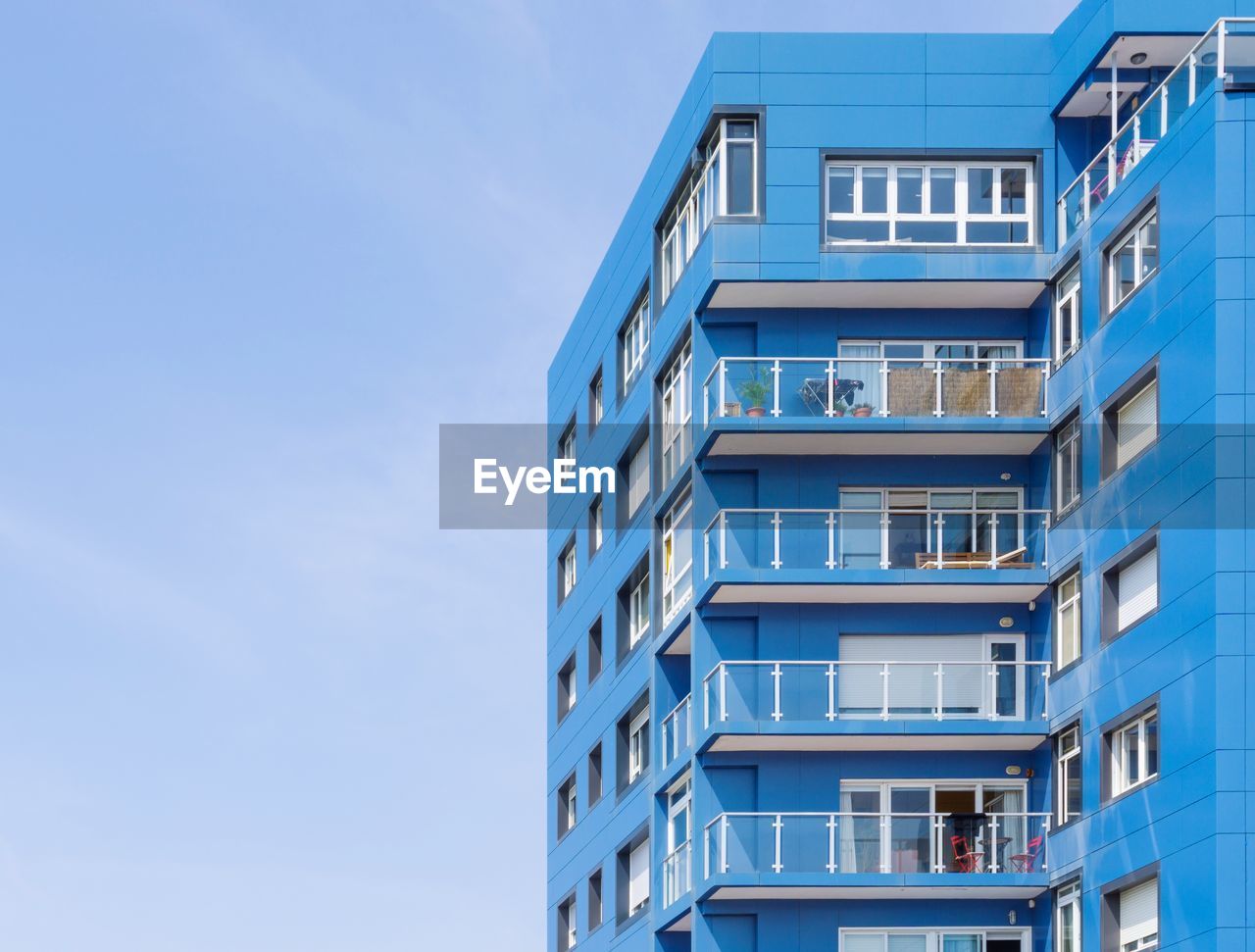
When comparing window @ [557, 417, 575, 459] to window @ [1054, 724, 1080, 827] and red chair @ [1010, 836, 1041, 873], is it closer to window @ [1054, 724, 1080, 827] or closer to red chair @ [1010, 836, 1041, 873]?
window @ [1054, 724, 1080, 827]

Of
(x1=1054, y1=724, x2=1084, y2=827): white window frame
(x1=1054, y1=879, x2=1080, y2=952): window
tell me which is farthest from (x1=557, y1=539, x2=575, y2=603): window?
(x1=1054, y1=879, x2=1080, y2=952): window

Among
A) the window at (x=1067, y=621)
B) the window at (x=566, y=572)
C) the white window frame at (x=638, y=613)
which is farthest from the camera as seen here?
the window at (x=566, y=572)

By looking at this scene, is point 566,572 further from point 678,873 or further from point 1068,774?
point 1068,774

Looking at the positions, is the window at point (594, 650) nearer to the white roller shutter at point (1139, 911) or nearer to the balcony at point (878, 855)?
the balcony at point (878, 855)

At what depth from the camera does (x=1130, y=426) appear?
1618 inches

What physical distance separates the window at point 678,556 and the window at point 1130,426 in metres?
9.39

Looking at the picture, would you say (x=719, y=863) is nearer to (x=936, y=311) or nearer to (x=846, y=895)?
(x=846, y=895)

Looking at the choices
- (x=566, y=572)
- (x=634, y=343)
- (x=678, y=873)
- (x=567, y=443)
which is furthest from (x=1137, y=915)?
(x=566, y=572)

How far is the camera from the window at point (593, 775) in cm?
5831

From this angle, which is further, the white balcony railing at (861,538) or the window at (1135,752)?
the white balcony railing at (861,538)

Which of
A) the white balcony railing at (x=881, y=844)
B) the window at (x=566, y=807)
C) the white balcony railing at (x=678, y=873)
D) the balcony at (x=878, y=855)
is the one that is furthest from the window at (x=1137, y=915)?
the window at (x=566, y=807)

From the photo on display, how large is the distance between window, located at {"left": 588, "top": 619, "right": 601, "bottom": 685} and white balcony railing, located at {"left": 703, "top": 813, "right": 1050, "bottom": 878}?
14.4 metres

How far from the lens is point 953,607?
4644 centimetres

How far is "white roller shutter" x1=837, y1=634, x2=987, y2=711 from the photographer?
45.4m
